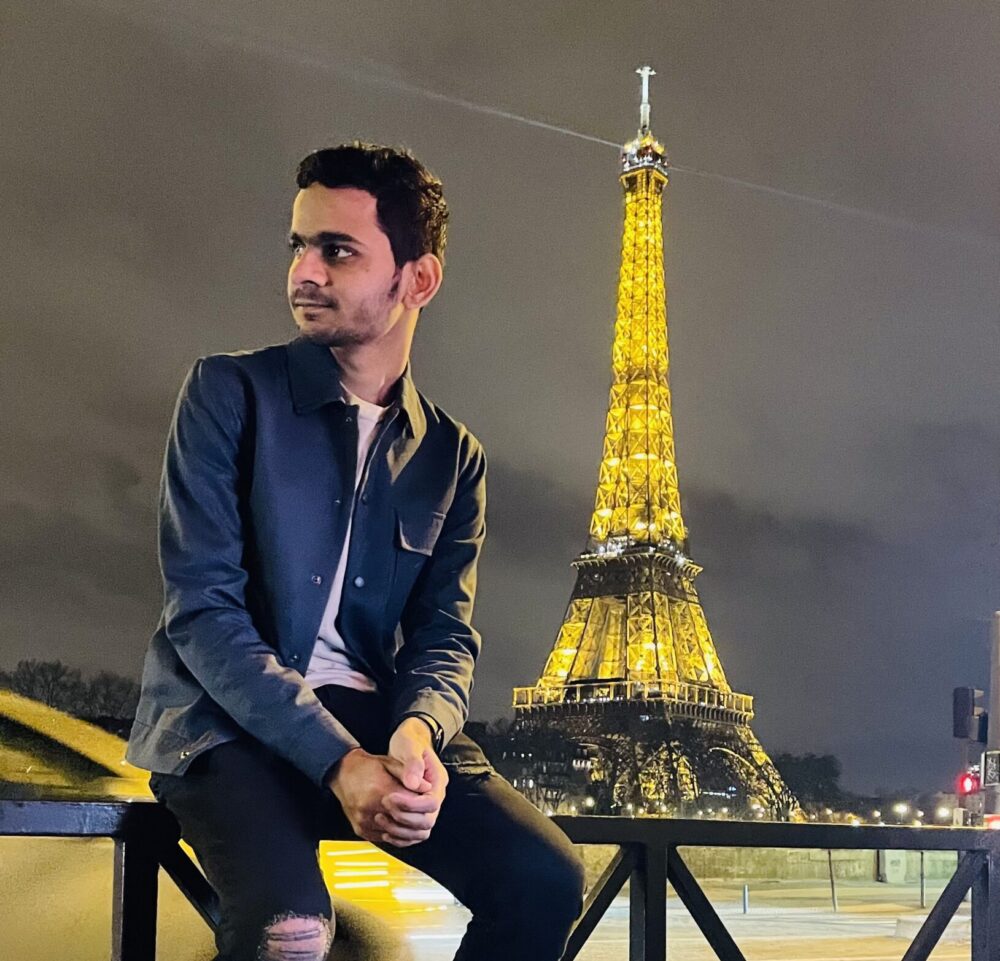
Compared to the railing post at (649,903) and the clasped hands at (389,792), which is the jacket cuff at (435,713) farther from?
the railing post at (649,903)

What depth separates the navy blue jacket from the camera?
4.14ft

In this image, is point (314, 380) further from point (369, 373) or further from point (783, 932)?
point (783, 932)

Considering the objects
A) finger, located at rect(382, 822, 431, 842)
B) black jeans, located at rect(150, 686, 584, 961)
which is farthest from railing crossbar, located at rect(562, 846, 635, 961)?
finger, located at rect(382, 822, 431, 842)

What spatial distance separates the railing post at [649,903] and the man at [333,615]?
423 millimetres

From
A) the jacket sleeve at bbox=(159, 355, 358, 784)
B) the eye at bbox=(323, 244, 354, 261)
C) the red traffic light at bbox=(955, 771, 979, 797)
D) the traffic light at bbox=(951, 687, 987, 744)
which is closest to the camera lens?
the jacket sleeve at bbox=(159, 355, 358, 784)

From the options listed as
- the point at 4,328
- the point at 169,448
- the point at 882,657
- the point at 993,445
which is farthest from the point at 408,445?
the point at 882,657

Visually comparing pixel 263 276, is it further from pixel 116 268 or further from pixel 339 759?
pixel 339 759

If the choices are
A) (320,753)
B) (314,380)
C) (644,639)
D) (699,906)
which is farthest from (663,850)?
(644,639)

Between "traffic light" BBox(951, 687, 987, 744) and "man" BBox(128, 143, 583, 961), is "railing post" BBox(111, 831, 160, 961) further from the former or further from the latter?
"traffic light" BBox(951, 687, 987, 744)

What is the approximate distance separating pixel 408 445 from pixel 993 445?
10602mm

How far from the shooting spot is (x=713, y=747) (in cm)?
1578

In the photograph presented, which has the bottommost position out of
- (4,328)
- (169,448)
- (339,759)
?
(339,759)

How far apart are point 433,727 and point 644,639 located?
1506cm

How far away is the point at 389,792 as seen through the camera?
1177mm
